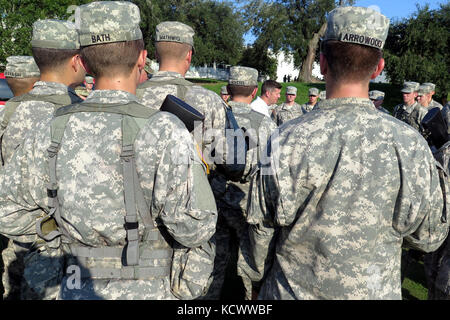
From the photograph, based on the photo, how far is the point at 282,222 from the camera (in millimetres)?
1915

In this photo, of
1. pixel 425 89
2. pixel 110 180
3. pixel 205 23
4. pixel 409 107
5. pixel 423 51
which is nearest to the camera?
pixel 110 180

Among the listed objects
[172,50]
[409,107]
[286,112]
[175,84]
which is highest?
[172,50]

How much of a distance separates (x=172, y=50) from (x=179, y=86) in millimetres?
369

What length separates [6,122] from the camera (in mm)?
Result: 3133

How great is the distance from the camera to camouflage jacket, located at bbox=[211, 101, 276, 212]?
365 cm

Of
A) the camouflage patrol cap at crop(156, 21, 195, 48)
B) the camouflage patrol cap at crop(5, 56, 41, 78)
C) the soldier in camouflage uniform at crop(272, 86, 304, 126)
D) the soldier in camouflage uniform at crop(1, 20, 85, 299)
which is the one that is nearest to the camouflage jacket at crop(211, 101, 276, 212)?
the camouflage patrol cap at crop(156, 21, 195, 48)

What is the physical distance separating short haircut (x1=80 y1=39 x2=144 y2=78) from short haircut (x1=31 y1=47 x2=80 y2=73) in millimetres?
1364

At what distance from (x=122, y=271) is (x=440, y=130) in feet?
9.65

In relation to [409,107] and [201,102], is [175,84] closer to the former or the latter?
[201,102]

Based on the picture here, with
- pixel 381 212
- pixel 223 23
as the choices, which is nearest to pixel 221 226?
pixel 381 212

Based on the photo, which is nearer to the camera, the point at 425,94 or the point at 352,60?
the point at 352,60

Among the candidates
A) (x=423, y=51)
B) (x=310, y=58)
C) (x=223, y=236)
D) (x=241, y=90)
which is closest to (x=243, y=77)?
(x=241, y=90)

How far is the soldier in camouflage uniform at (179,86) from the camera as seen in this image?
3047 millimetres

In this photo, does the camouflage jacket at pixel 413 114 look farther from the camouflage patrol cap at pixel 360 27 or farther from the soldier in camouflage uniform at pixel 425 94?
the camouflage patrol cap at pixel 360 27
